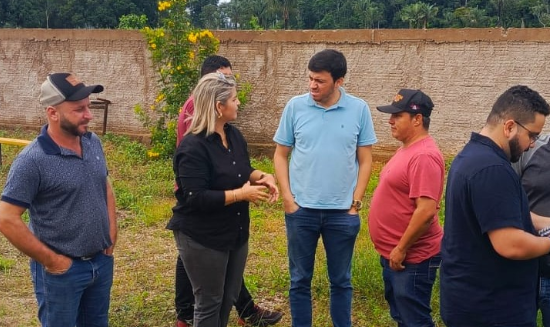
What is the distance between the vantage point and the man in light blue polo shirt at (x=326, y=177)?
380 cm

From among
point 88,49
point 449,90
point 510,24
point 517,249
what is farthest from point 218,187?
point 510,24

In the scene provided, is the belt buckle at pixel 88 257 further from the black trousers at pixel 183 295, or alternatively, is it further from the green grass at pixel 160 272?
the green grass at pixel 160 272

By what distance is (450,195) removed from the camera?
8.86ft

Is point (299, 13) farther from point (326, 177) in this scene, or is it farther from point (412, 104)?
point (412, 104)

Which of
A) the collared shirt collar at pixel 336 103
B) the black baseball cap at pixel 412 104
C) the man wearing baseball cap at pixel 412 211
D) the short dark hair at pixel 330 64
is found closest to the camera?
the man wearing baseball cap at pixel 412 211

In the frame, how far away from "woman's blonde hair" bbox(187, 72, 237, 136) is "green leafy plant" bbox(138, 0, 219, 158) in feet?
18.8

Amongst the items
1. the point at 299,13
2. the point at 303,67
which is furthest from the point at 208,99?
the point at 299,13

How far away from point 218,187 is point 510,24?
188ft

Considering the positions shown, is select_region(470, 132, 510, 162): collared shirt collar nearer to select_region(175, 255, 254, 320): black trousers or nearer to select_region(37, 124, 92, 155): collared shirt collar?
select_region(37, 124, 92, 155): collared shirt collar

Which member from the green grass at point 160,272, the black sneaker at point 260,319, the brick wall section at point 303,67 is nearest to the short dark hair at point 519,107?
the green grass at point 160,272

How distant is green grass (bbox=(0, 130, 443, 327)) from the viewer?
4.62m

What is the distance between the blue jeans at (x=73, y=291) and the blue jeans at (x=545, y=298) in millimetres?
2235

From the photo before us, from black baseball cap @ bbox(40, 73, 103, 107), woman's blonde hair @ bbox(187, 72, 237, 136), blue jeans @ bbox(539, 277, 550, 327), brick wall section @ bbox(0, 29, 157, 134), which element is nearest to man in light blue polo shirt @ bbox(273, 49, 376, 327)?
woman's blonde hair @ bbox(187, 72, 237, 136)

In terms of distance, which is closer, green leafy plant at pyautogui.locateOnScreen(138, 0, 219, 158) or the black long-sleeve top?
the black long-sleeve top
